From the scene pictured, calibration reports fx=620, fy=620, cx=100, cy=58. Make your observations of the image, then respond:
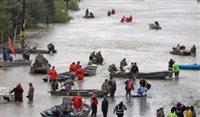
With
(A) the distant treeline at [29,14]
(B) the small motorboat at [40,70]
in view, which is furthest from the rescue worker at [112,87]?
(A) the distant treeline at [29,14]

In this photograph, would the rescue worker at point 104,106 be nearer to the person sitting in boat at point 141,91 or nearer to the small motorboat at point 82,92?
the small motorboat at point 82,92

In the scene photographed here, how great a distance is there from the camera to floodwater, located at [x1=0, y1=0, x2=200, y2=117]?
36237 millimetres

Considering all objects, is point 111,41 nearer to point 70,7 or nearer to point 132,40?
point 132,40

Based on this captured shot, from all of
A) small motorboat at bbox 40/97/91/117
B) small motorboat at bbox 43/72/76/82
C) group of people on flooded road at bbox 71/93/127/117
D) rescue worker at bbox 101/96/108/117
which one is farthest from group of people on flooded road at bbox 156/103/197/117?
small motorboat at bbox 43/72/76/82

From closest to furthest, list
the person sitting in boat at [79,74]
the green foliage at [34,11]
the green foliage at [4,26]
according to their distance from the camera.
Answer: the person sitting in boat at [79,74] → the green foliage at [4,26] → the green foliage at [34,11]

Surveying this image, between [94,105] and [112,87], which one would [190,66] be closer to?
[112,87]

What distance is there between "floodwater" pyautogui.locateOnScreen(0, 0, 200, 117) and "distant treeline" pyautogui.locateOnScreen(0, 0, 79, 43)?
2258 mm

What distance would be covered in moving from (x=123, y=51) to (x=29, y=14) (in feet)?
68.1

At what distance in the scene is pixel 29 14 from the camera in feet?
257

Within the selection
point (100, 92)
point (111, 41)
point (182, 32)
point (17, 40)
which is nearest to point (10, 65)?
point (100, 92)

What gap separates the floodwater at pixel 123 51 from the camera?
36237 mm

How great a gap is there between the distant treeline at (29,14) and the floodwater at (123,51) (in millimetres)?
2258

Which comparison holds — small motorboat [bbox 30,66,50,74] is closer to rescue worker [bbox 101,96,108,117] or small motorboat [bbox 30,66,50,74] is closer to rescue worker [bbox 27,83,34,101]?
rescue worker [bbox 27,83,34,101]

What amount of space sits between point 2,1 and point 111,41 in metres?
13.3
